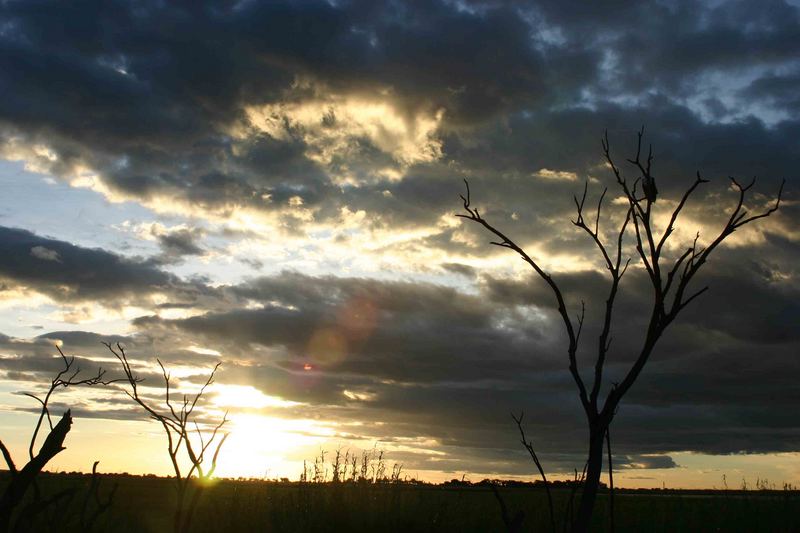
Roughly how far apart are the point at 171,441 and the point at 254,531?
47.1 feet

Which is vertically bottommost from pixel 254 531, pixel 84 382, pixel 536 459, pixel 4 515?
pixel 254 531

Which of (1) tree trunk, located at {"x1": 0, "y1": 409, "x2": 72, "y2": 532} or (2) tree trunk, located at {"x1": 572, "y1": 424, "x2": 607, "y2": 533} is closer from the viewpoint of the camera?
(2) tree trunk, located at {"x1": 572, "y1": 424, "x2": 607, "y2": 533}

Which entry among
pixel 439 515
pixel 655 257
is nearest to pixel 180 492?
pixel 655 257

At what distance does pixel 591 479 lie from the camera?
213 centimetres

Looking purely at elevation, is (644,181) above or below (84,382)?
above

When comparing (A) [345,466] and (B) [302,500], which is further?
(A) [345,466]

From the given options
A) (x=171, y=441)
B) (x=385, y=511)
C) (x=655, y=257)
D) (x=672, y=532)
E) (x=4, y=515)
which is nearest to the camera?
(x=655, y=257)

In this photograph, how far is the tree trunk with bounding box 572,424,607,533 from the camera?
2146 millimetres

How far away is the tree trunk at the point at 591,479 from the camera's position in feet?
7.04

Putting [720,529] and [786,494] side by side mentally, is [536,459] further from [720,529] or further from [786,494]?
[786,494]

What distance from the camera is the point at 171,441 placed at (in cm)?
371

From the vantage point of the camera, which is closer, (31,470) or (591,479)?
(591,479)

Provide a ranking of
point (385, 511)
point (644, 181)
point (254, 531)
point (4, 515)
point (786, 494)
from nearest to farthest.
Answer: point (644, 181) < point (4, 515) < point (254, 531) < point (385, 511) < point (786, 494)

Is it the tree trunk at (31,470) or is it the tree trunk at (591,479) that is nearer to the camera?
the tree trunk at (591,479)
